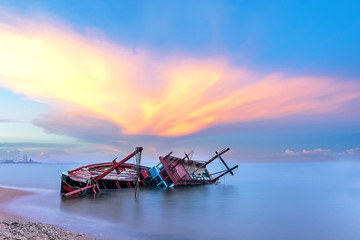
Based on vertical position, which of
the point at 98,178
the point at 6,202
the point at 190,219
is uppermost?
the point at 98,178

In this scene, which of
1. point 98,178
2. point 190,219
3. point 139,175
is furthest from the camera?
point 139,175

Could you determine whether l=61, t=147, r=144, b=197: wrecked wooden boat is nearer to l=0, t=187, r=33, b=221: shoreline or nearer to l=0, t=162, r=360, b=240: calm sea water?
l=0, t=162, r=360, b=240: calm sea water

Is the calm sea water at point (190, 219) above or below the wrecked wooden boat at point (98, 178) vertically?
below

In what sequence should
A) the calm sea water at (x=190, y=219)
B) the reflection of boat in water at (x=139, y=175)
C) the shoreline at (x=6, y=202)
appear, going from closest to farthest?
the calm sea water at (x=190, y=219)
the shoreline at (x=6, y=202)
the reflection of boat in water at (x=139, y=175)

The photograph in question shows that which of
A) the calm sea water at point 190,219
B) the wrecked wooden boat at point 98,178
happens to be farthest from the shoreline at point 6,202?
the wrecked wooden boat at point 98,178

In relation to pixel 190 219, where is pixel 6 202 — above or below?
above

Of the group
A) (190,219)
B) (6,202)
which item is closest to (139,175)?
(6,202)

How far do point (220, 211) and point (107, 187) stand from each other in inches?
672

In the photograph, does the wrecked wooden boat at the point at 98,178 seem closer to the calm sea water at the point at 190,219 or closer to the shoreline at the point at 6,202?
the calm sea water at the point at 190,219

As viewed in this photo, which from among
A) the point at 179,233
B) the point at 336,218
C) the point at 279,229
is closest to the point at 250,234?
the point at 279,229

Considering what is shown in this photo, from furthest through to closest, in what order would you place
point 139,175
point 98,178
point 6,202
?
point 139,175 < point 98,178 < point 6,202

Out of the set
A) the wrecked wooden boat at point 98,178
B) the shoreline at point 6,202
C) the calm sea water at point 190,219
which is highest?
the wrecked wooden boat at point 98,178

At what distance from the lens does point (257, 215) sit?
24.5m

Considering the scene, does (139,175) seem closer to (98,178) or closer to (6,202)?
(98,178)
